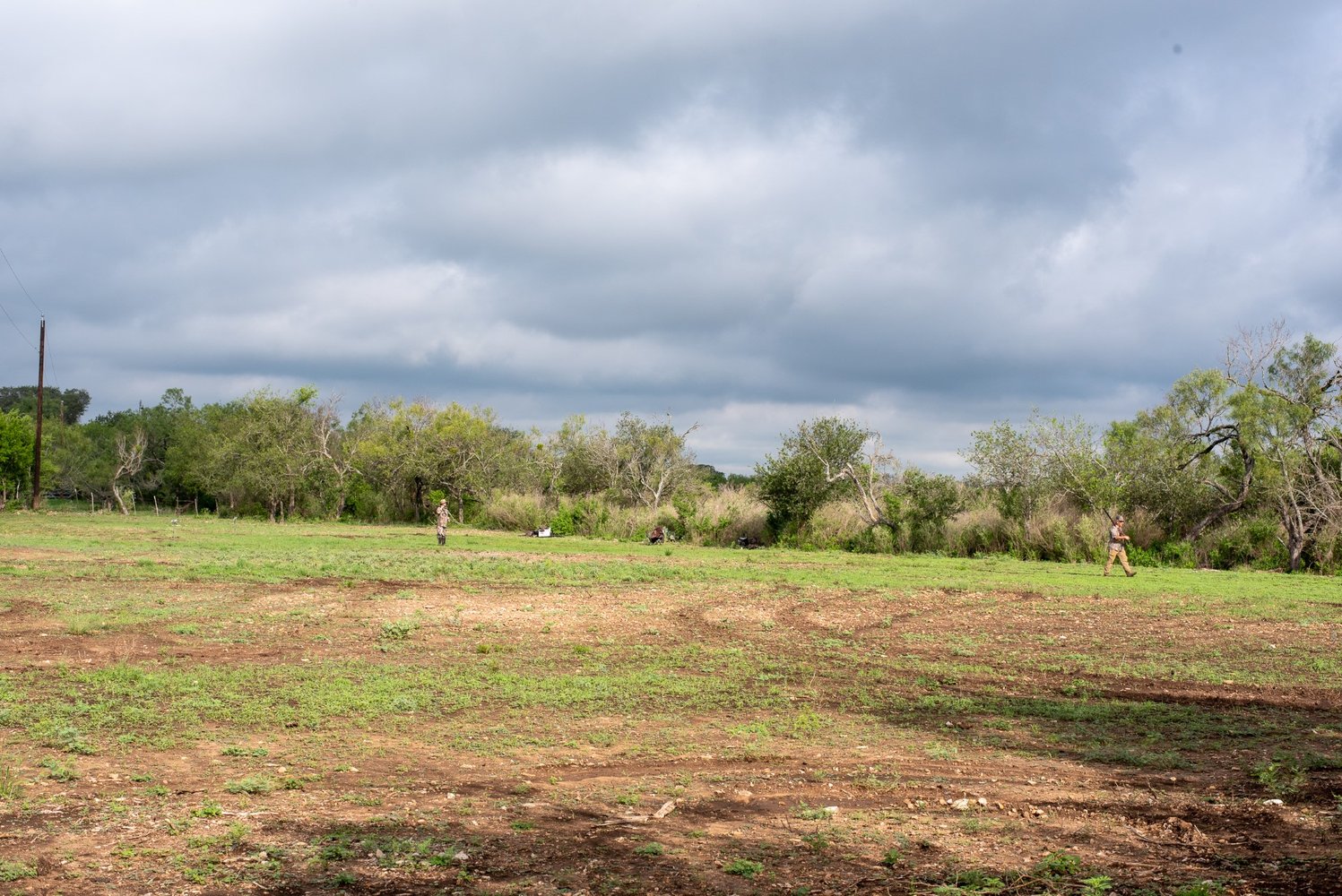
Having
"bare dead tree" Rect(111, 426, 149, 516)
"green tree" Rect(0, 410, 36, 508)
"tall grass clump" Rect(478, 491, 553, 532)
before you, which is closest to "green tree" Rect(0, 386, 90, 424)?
"bare dead tree" Rect(111, 426, 149, 516)

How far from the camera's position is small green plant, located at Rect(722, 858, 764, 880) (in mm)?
5910

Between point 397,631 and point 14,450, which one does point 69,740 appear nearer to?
point 397,631

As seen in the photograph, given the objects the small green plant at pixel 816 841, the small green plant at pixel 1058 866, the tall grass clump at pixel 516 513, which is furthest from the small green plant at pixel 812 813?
the tall grass clump at pixel 516 513

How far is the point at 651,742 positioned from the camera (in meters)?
9.59

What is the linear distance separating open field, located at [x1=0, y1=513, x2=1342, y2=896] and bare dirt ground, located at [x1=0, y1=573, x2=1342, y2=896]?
37mm

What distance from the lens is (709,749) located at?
9.33 m

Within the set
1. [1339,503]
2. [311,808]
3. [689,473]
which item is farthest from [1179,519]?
[311,808]

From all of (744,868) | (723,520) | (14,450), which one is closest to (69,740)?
(744,868)

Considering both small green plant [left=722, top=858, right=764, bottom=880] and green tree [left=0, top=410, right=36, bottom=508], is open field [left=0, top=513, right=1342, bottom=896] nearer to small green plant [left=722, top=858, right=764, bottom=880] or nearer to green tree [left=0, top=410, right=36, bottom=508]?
small green plant [left=722, top=858, right=764, bottom=880]

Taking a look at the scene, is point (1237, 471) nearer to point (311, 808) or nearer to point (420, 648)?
point (420, 648)

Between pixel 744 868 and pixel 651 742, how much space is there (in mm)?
3689

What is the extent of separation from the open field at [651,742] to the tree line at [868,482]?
17329mm

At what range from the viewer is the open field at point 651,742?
19.8 feet

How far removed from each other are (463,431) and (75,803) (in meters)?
57.5
